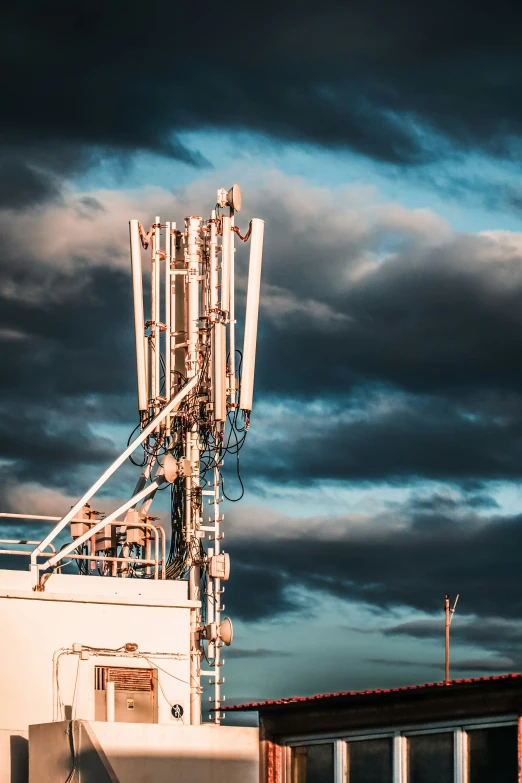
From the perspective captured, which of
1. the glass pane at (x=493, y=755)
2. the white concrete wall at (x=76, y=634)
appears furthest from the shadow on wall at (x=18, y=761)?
the glass pane at (x=493, y=755)

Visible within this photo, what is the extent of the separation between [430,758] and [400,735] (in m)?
0.85

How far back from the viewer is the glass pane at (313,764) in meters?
33.0

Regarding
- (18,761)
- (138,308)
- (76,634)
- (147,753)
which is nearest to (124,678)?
(76,634)

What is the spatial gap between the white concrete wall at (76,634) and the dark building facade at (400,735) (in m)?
10.3

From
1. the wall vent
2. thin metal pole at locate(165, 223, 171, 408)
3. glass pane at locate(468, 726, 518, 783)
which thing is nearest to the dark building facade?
glass pane at locate(468, 726, 518, 783)

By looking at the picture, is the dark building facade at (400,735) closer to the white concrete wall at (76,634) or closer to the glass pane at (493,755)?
the glass pane at (493,755)

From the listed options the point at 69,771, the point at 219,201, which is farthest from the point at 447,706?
the point at 219,201

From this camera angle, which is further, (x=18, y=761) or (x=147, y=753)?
(x=18, y=761)

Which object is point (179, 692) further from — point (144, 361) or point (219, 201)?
point (219, 201)

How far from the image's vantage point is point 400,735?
1266 inches

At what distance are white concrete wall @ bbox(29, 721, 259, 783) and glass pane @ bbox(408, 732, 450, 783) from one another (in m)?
7.73

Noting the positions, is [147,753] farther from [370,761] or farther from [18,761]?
[370,761]

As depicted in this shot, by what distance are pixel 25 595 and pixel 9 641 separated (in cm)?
133

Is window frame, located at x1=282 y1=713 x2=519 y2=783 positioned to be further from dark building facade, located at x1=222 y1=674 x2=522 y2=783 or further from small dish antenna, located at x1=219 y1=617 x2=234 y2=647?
small dish antenna, located at x1=219 y1=617 x2=234 y2=647
